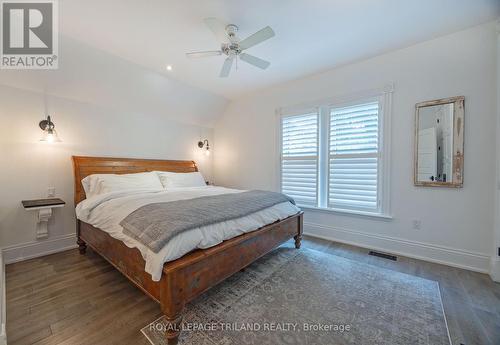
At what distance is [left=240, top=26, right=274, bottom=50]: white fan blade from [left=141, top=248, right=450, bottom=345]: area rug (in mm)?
2441

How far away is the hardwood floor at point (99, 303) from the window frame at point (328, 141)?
808 millimetres

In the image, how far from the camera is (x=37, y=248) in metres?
2.74

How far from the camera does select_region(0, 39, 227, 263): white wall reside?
2.60 meters

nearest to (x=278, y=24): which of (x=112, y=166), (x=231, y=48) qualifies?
(x=231, y=48)

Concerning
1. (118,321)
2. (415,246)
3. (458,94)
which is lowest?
(118,321)

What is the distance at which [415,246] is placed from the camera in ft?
9.04

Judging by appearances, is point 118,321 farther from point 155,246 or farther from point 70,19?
point 70,19

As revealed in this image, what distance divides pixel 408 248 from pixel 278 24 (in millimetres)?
3256

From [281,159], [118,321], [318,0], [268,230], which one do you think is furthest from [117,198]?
[318,0]

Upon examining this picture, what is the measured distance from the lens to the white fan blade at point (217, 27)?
6.26 feet

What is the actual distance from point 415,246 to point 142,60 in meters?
4.57

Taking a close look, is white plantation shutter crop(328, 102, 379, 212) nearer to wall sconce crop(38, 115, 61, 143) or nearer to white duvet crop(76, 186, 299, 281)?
white duvet crop(76, 186, 299, 281)

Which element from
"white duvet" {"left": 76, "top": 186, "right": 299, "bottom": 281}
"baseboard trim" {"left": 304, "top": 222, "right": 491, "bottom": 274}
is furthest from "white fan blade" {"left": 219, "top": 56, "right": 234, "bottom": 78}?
"baseboard trim" {"left": 304, "top": 222, "right": 491, "bottom": 274}

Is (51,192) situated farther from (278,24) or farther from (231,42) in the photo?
(278,24)
